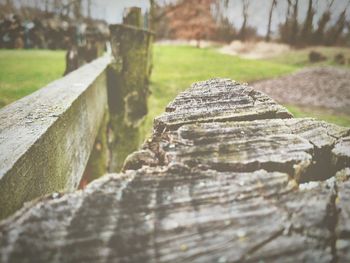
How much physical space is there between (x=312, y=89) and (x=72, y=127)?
8813 millimetres

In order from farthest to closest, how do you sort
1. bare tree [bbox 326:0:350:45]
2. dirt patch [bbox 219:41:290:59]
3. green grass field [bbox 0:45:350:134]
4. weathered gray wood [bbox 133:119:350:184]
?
dirt patch [bbox 219:41:290:59] → green grass field [bbox 0:45:350:134] → bare tree [bbox 326:0:350:45] → weathered gray wood [bbox 133:119:350:184]

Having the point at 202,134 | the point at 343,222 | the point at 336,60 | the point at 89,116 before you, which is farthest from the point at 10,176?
the point at 336,60

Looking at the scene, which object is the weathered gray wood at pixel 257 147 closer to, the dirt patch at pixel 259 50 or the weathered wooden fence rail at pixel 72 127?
the weathered wooden fence rail at pixel 72 127

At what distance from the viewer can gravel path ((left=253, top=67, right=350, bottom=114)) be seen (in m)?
7.64

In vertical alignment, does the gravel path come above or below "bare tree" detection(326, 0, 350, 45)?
below

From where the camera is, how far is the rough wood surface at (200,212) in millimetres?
946

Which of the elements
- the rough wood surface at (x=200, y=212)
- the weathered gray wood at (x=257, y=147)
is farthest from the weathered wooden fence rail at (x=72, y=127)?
the weathered gray wood at (x=257, y=147)

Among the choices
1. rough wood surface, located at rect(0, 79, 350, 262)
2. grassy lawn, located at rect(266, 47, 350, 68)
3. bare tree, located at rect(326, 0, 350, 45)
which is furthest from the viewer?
grassy lawn, located at rect(266, 47, 350, 68)

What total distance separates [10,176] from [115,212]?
0.68 metres

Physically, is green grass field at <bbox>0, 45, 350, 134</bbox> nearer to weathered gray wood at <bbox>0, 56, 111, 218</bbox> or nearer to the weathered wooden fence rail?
the weathered wooden fence rail

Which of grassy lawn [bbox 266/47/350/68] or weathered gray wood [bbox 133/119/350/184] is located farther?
grassy lawn [bbox 266/47/350/68]

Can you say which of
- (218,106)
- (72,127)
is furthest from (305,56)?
(218,106)

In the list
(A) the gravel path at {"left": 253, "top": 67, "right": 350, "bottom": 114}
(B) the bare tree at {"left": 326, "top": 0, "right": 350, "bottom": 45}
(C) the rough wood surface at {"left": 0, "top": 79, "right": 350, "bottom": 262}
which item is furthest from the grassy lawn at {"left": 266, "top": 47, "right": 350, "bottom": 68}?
(C) the rough wood surface at {"left": 0, "top": 79, "right": 350, "bottom": 262}

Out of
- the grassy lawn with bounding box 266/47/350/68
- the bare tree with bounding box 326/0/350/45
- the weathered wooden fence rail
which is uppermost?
the grassy lawn with bounding box 266/47/350/68
